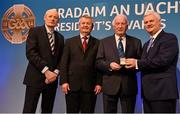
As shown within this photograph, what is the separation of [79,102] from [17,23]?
6.29ft

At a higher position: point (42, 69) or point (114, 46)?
point (114, 46)

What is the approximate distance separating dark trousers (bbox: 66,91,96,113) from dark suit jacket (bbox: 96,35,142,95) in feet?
0.77

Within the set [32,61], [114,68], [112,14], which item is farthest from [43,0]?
[114,68]

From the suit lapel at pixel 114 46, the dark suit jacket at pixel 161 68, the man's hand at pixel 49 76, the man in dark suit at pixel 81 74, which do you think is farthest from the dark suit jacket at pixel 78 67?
the dark suit jacket at pixel 161 68

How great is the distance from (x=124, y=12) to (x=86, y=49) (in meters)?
1.01

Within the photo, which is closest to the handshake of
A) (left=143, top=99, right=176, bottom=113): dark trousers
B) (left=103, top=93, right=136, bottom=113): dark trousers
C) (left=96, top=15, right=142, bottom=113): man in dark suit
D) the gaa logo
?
(left=96, top=15, right=142, bottom=113): man in dark suit

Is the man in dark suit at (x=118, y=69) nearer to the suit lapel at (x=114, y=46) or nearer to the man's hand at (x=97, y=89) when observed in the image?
the suit lapel at (x=114, y=46)

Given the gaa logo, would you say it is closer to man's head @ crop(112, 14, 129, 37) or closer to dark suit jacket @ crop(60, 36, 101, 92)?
dark suit jacket @ crop(60, 36, 101, 92)

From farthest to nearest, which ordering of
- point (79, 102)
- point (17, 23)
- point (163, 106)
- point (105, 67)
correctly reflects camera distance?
point (17, 23)
point (79, 102)
point (105, 67)
point (163, 106)

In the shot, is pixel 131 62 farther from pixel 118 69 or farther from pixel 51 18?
pixel 51 18

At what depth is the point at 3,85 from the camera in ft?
16.8

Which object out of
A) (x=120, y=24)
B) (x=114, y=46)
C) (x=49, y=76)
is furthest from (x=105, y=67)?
(x=49, y=76)

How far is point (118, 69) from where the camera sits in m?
3.53

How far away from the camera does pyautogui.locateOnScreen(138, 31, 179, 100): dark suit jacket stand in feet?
10.8
